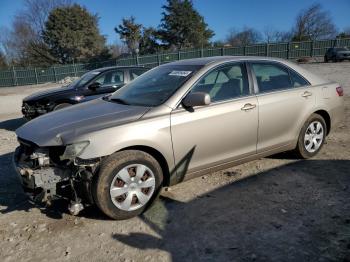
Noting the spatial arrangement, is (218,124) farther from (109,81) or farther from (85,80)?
(85,80)

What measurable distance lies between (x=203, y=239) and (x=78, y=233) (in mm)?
1262

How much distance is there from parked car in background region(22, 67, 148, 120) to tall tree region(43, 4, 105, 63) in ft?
141

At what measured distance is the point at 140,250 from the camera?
3.00 metres

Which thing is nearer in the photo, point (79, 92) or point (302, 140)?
point (302, 140)

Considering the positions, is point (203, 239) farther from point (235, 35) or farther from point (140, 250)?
point (235, 35)

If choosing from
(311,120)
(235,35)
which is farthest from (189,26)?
(311,120)

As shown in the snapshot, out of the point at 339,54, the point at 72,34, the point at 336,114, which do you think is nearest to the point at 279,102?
the point at 336,114

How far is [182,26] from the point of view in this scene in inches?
2056

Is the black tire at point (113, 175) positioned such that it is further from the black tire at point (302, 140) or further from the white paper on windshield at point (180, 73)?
the black tire at point (302, 140)

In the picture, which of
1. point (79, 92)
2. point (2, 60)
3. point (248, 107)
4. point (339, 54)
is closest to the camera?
point (248, 107)

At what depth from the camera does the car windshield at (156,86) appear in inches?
155

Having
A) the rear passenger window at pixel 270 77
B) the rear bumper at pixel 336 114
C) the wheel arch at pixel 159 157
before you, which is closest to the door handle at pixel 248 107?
the rear passenger window at pixel 270 77

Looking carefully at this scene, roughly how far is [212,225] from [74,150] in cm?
157

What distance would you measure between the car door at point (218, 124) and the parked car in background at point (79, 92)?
460cm
